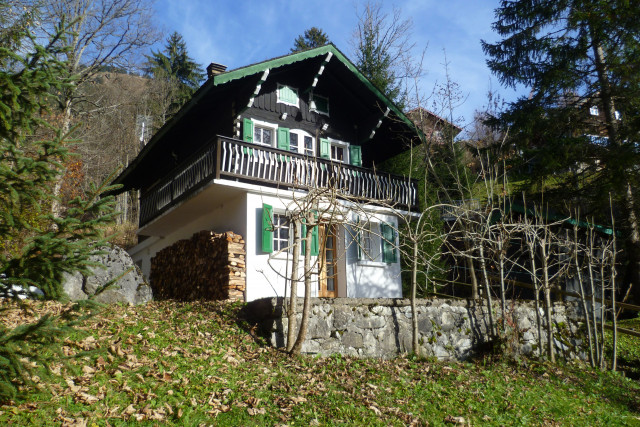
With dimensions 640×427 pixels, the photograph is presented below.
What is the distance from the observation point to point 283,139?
13453mm

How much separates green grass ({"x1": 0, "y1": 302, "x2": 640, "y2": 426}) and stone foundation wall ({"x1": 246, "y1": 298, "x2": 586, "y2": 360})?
0.34 metres

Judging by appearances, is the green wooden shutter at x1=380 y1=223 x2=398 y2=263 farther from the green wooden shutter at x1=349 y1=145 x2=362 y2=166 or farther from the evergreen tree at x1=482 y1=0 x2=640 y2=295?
the evergreen tree at x1=482 y1=0 x2=640 y2=295

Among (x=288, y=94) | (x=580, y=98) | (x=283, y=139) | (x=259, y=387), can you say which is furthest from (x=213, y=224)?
(x=580, y=98)

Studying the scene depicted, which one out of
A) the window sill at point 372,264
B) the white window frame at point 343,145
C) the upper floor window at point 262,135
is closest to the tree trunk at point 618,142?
the window sill at point 372,264

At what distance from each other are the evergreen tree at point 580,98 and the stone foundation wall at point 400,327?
5.68 metres

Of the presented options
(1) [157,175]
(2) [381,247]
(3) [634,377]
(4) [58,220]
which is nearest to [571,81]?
A: (2) [381,247]

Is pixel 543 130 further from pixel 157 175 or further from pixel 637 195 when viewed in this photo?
pixel 157 175

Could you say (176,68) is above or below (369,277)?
above

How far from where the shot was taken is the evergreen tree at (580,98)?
47.7 feet

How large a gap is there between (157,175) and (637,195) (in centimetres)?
1484

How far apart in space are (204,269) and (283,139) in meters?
3.92

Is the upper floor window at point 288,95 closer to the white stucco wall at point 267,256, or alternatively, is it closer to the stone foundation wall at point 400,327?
the white stucco wall at point 267,256

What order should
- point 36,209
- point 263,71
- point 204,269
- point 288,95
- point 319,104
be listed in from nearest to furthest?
point 36,209, point 204,269, point 263,71, point 288,95, point 319,104

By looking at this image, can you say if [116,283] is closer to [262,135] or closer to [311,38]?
[262,135]
